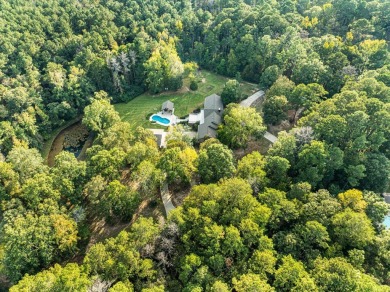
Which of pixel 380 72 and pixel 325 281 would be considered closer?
pixel 325 281

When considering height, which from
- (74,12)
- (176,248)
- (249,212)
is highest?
(74,12)

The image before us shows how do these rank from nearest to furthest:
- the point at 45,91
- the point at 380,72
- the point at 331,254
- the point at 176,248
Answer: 1. the point at 331,254
2. the point at 176,248
3. the point at 380,72
4. the point at 45,91

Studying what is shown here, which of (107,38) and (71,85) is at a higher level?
(107,38)

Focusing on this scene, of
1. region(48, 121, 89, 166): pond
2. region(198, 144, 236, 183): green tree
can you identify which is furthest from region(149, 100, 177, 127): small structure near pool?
region(198, 144, 236, 183): green tree

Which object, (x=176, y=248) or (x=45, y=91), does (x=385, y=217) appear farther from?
(x=45, y=91)

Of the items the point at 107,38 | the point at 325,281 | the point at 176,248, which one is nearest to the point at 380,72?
the point at 325,281

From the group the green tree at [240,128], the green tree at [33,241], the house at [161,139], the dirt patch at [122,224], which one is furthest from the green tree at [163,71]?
the green tree at [33,241]

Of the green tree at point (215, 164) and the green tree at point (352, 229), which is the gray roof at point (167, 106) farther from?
the green tree at point (352, 229)

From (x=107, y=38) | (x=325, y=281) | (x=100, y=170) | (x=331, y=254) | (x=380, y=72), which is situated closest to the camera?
(x=325, y=281)
